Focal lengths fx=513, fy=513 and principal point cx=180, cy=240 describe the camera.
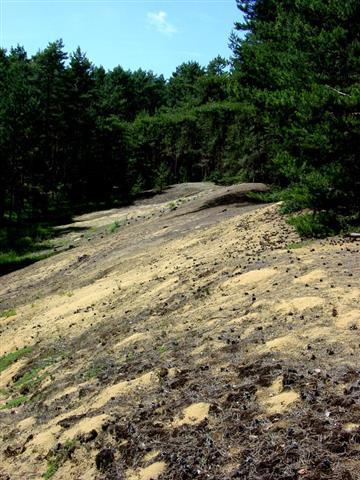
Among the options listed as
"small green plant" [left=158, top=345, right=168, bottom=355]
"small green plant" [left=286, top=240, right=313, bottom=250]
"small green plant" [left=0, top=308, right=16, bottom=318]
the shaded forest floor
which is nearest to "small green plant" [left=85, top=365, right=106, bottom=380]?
the shaded forest floor

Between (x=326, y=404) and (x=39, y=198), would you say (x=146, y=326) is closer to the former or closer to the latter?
(x=326, y=404)

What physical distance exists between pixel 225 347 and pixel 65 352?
406cm

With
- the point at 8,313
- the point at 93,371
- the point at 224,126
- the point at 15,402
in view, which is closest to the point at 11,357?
the point at 15,402

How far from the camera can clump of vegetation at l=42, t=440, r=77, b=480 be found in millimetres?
5883

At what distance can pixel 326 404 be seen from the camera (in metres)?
5.11

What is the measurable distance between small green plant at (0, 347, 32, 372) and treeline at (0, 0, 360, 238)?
24.1 feet

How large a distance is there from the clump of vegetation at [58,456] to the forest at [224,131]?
7.86 metres

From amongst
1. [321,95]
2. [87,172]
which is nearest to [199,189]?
[87,172]

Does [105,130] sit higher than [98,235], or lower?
higher

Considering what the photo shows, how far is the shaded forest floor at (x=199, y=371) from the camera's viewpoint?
4926mm

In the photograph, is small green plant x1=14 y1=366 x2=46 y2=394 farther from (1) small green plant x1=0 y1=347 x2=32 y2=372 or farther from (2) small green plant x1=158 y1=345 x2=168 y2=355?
(2) small green plant x1=158 y1=345 x2=168 y2=355

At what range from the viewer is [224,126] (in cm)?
5131

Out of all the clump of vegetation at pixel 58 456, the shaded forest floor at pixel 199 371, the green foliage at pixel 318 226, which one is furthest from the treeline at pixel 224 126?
the clump of vegetation at pixel 58 456

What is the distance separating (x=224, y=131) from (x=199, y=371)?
154ft
